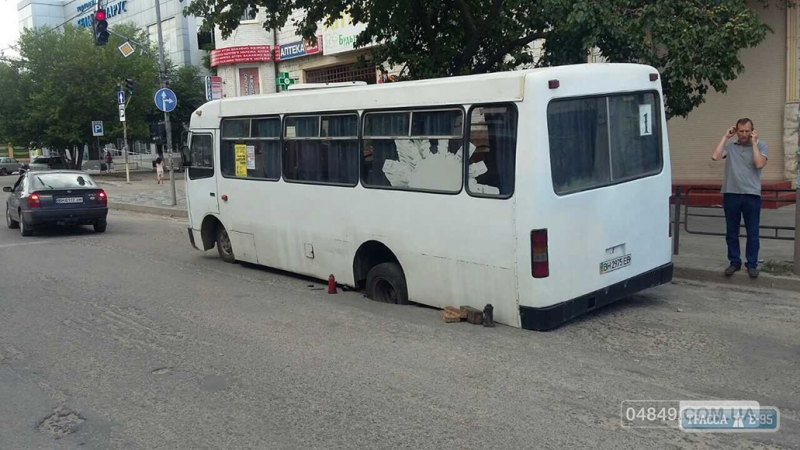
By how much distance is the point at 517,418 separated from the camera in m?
4.80

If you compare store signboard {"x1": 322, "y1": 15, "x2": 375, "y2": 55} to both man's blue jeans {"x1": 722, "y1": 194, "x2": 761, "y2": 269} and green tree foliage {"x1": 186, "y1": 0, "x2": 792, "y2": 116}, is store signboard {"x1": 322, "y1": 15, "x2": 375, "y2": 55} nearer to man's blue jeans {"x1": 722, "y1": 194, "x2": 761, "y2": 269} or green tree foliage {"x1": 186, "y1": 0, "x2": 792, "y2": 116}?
green tree foliage {"x1": 186, "y1": 0, "x2": 792, "y2": 116}

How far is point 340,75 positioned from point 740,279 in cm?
2270

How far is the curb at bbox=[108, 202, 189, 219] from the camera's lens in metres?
20.2

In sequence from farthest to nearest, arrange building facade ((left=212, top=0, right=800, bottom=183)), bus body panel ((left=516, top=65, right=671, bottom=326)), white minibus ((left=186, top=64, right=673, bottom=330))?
building facade ((left=212, top=0, right=800, bottom=183)) < white minibus ((left=186, top=64, right=673, bottom=330)) < bus body panel ((left=516, top=65, right=671, bottom=326))

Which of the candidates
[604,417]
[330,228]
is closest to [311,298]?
[330,228]

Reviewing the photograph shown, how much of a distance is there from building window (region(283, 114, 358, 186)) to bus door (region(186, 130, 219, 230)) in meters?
2.05

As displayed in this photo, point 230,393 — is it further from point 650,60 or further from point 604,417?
point 650,60

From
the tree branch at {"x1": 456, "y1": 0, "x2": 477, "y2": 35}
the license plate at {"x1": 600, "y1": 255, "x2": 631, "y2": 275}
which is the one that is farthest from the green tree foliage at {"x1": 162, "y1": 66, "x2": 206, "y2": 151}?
the license plate at {"x1": 600, "y1": 255, "x2": 631, "y2": 275}

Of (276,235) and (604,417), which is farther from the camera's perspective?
(276,235)

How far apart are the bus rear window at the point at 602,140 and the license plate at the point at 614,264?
766mm

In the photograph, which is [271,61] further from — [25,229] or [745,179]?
[745,179]

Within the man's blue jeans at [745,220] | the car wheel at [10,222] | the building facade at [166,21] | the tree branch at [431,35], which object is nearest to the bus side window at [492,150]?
the man's blue jeans at [745,220]

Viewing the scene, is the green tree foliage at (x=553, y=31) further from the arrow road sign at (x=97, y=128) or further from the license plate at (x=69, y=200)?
the arrow road sign at (x=97, y=128)

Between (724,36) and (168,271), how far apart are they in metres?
8.83
